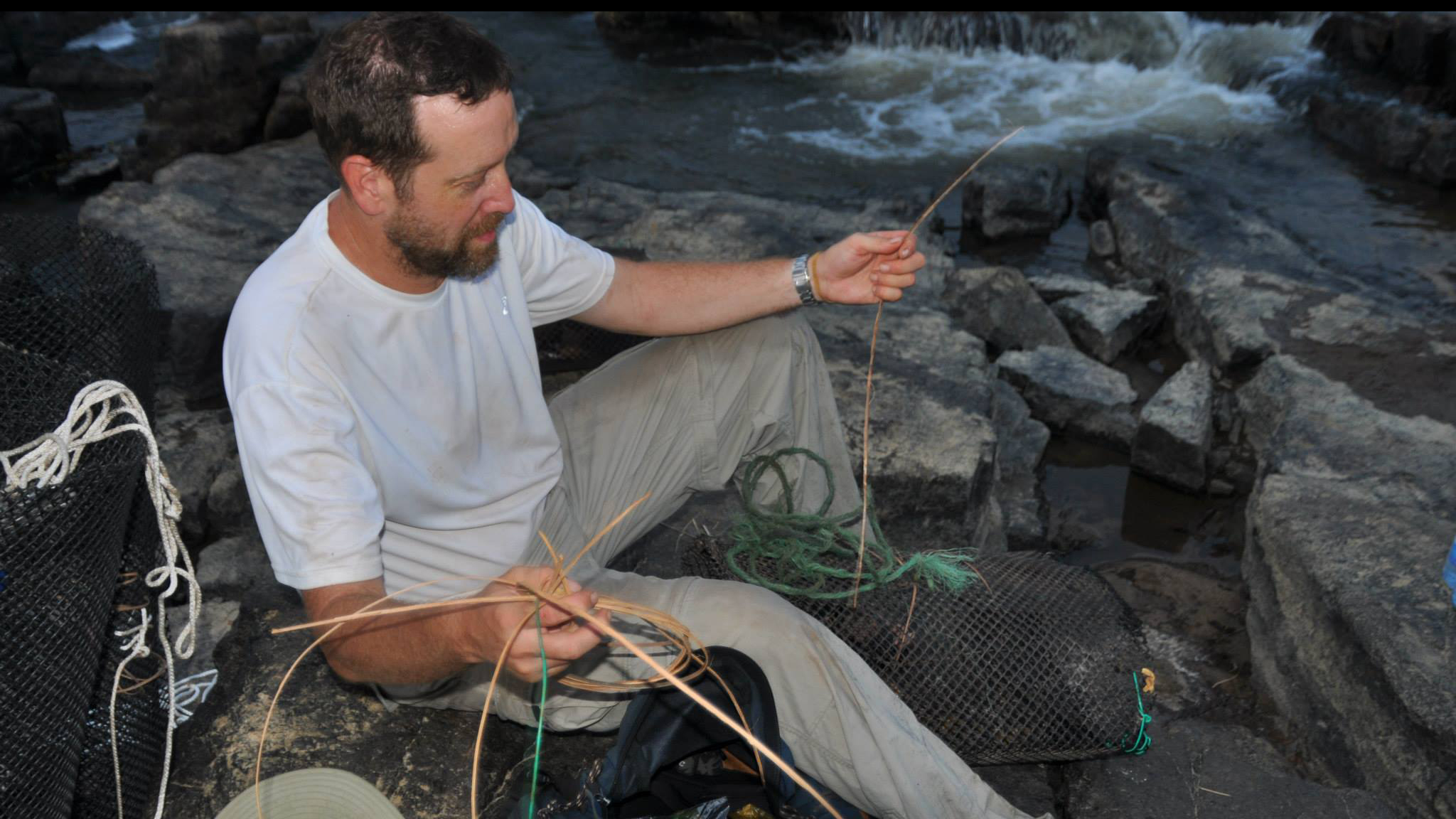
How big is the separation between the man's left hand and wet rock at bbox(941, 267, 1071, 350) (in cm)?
255

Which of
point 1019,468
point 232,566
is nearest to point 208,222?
point 232,566

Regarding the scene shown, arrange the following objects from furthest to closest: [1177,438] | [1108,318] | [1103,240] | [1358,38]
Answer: [1358,38] < [1103,240] < [1108,318] < [1177,438]

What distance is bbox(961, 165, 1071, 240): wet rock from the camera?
21.7ft

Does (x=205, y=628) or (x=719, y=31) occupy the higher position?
(x=719, y=31)

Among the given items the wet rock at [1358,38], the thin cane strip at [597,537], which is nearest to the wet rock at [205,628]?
the thin cane strip at [597,537]

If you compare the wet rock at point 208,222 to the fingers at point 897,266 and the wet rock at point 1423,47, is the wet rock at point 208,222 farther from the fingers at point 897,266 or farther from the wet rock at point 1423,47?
the wet rock at point 1423,47

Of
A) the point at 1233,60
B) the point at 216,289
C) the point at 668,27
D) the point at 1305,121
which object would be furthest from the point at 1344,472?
the point at 668,27

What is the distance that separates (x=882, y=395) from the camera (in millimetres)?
3861

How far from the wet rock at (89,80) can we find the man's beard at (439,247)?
929 centimetres

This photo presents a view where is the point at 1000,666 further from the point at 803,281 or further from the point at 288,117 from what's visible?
the point at 288,117

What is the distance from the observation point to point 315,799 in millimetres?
1939

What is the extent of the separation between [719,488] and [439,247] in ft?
3.61

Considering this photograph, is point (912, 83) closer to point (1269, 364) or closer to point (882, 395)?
point (1269, 364)

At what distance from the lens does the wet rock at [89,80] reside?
9945 millimetres
